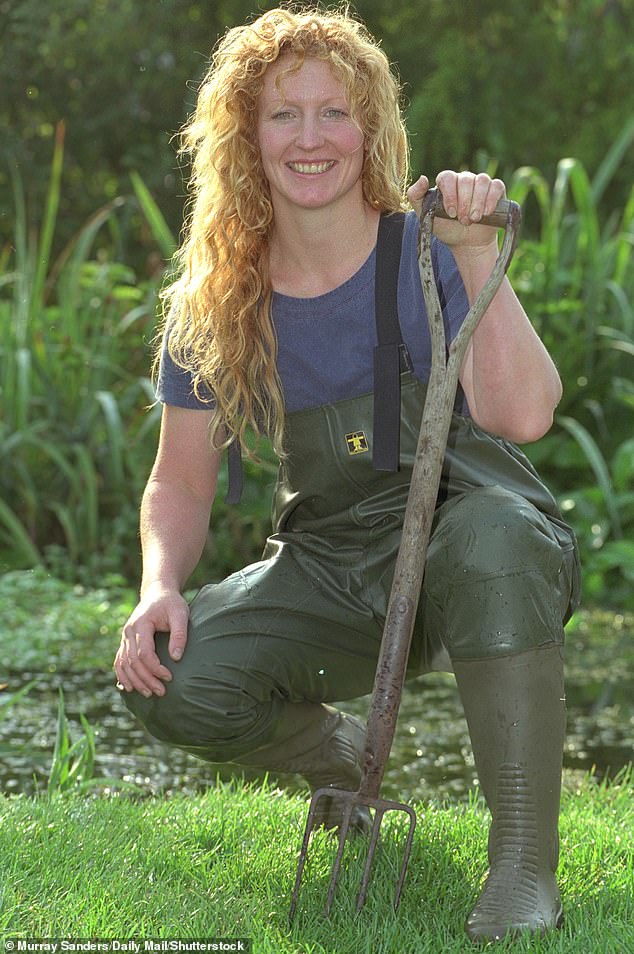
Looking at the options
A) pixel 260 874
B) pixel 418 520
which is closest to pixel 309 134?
pixel 418 520

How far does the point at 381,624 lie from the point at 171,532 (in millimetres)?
457

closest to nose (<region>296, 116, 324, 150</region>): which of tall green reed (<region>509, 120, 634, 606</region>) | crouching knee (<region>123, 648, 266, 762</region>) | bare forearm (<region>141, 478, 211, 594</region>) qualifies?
bare forearm (<region>141, 478, 211, 594</region>)

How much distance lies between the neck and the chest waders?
88 mm

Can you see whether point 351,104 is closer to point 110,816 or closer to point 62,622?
point 110,816

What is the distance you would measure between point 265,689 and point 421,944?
0.60m

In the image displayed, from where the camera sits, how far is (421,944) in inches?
81.4

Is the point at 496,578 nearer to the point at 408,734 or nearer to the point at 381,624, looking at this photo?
the point at 381,624

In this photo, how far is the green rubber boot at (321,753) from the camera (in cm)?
264

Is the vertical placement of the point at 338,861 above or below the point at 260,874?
above

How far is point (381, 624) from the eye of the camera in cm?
250

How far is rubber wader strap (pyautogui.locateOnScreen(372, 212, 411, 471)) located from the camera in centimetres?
245

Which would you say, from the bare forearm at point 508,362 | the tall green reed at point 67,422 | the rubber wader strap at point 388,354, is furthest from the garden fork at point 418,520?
the tall green reed at point 67,422

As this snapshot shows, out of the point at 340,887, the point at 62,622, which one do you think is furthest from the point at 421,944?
the point at 62,622

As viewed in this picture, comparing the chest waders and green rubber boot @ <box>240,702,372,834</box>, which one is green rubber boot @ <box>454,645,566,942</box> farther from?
green rubber boot @ <box>240,702,372,834</box>
